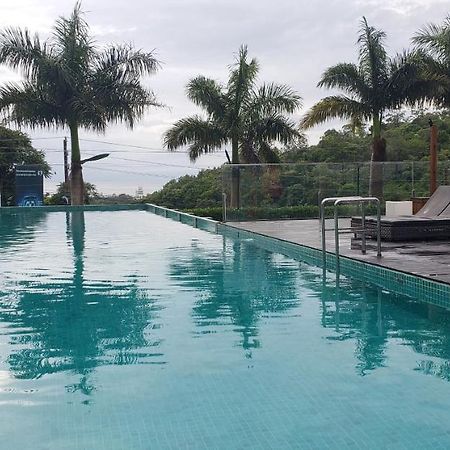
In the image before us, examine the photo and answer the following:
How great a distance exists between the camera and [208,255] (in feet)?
35.8

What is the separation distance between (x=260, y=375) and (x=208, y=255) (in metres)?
6.59

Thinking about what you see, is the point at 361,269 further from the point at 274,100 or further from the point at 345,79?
the point at 274,100

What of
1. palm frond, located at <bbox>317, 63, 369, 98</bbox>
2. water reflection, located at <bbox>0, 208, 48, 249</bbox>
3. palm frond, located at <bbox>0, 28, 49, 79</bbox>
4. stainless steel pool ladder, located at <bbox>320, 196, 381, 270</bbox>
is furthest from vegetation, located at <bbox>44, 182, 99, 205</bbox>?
stainless steel pool ladder, located at <bbox>320, 196, 381, 270</bbox>

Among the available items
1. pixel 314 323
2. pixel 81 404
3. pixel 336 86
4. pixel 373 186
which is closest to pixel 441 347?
pixel 314 323

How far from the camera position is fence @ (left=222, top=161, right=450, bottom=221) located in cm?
1659

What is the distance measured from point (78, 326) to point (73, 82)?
17.9 metres

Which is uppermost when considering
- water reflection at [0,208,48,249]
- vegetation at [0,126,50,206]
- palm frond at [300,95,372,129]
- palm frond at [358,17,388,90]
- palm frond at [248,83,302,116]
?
palm frond at [358,17,388,90]

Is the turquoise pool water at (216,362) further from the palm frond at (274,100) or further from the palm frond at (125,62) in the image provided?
the palm frond at (125,62)

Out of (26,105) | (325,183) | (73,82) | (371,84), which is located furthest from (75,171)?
(371,84)

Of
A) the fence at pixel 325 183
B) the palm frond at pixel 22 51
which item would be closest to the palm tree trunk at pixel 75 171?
the palm frond at pixel 22 51

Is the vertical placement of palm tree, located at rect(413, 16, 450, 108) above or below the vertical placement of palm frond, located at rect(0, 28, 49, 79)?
below

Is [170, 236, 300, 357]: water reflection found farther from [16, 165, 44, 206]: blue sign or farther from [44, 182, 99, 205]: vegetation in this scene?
[44, 182, 99, 205]: vegetation

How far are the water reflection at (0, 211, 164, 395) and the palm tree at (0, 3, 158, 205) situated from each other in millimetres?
15044

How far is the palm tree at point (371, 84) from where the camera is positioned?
19578 millimetres
